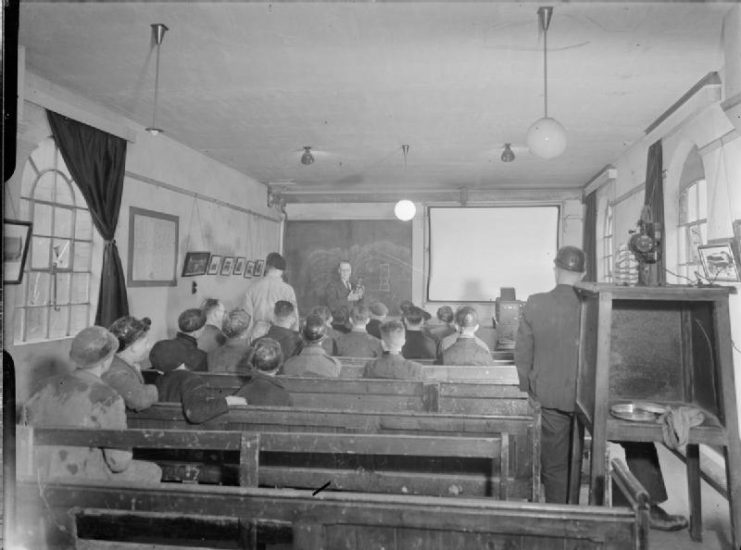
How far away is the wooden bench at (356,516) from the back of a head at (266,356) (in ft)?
4.04

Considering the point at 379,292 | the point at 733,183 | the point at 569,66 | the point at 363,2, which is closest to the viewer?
the point at 363,2

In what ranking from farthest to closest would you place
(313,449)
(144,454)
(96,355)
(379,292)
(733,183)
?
(379,292) → (733,183) → (144,454) → (96,355) → (313,449)

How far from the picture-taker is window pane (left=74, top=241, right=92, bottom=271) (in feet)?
14.2

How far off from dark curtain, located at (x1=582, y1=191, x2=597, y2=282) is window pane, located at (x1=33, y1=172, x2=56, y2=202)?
652 centimetres

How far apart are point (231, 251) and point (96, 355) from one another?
5.48m

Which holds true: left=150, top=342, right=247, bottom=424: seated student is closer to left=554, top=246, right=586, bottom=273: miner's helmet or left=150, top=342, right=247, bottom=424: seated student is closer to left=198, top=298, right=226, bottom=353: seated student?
left=198, top=298, right=226, bottom=353: seated student

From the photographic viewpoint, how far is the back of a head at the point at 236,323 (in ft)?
11.2

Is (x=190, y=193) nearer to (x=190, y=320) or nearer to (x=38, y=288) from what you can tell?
(x=38, y=288)

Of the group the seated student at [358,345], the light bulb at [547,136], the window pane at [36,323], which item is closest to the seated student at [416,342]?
the seated student at [358,345]

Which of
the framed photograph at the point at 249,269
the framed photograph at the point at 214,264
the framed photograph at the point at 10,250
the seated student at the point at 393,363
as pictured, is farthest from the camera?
the framed photograph at the point at 249,269

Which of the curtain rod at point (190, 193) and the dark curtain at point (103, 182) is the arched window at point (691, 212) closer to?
the dark curtain at point (103, 182)

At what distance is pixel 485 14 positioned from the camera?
2.89 metres

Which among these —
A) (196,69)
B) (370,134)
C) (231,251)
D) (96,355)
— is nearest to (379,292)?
(231,251)

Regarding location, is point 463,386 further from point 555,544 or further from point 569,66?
point 569,66
